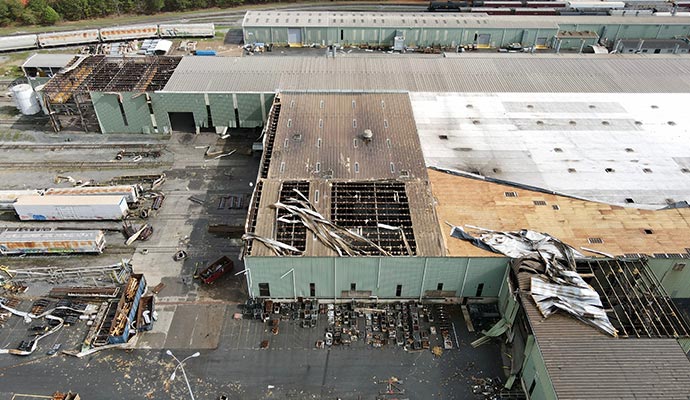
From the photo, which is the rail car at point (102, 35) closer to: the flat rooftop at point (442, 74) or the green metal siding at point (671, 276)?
the flat rooftop at point (442, 74)

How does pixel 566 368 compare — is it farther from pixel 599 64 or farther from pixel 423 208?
pixel 599 64

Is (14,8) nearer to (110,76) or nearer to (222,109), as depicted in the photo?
(110,76)

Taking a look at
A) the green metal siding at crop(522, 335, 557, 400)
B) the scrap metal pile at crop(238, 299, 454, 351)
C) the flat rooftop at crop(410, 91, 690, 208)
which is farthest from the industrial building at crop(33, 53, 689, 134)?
the green metal siding at crop(522, 335, 557, 400)

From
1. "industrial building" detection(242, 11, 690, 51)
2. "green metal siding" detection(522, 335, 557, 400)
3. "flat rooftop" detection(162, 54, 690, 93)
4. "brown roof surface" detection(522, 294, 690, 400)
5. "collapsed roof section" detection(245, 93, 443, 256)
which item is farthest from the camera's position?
"industrial building" detection(242, 11, 690, 51)

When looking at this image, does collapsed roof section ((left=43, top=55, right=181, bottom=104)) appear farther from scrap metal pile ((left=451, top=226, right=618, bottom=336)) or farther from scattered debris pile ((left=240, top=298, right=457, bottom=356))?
scrap metal pile ((left=451, top=226, right=618, bottom=336))

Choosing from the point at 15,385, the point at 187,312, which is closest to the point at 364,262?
the point at 187,312

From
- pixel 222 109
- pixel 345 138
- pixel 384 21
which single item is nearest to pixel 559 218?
pixel 345 138
